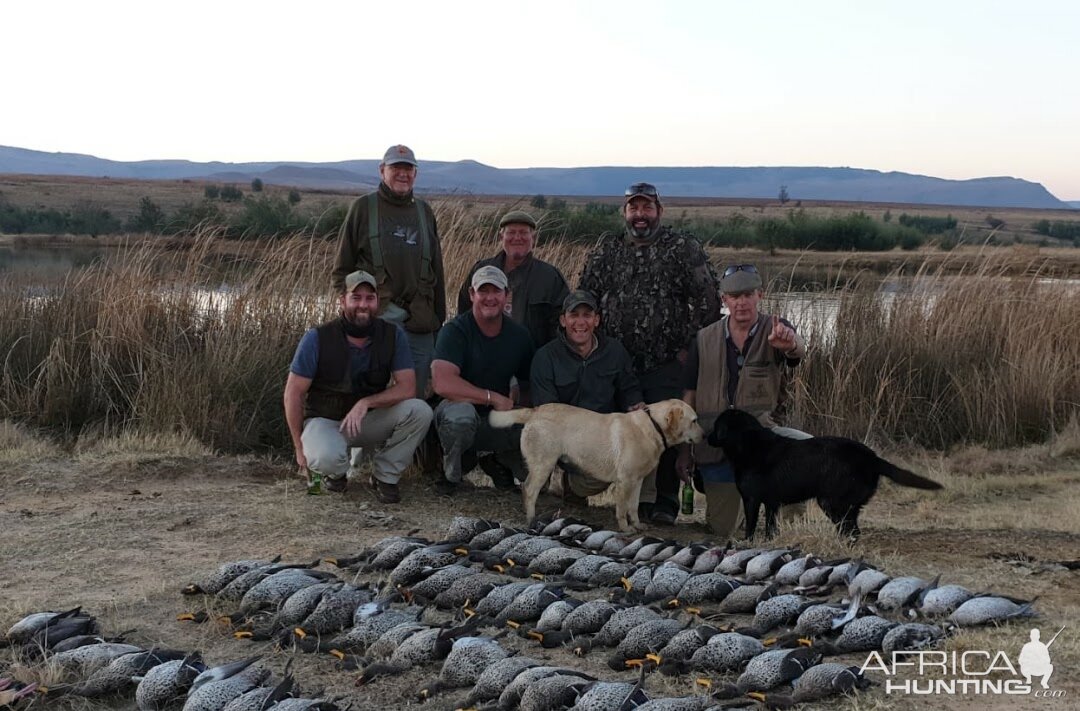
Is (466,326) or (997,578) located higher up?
(466,326)

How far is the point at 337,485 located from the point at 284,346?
269 centimetres

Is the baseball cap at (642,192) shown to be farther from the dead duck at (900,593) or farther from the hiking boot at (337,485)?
the dead duck at (900,593)

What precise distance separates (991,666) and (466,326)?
4.20m

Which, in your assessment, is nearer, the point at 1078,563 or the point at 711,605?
the point at 711,605

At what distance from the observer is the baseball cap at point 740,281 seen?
22.9ft

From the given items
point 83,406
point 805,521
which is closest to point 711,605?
point 805,521

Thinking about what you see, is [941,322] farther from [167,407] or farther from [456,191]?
[167,407]

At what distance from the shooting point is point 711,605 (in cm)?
550

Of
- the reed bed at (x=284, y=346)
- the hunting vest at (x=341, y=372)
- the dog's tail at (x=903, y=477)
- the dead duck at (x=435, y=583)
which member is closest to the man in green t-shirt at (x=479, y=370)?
the hunting vest at (x=341, y=372)

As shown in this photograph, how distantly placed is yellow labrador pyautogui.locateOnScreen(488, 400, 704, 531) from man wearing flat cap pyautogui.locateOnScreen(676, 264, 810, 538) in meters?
0.42

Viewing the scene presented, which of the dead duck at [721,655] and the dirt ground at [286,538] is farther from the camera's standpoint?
the dirt ground at [286,538]

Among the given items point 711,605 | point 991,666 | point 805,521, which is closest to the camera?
point 991,666

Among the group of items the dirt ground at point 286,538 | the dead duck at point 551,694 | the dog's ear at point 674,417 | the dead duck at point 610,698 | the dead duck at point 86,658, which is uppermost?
the dog's ear at point 674,417

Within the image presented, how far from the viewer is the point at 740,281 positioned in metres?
6.98
